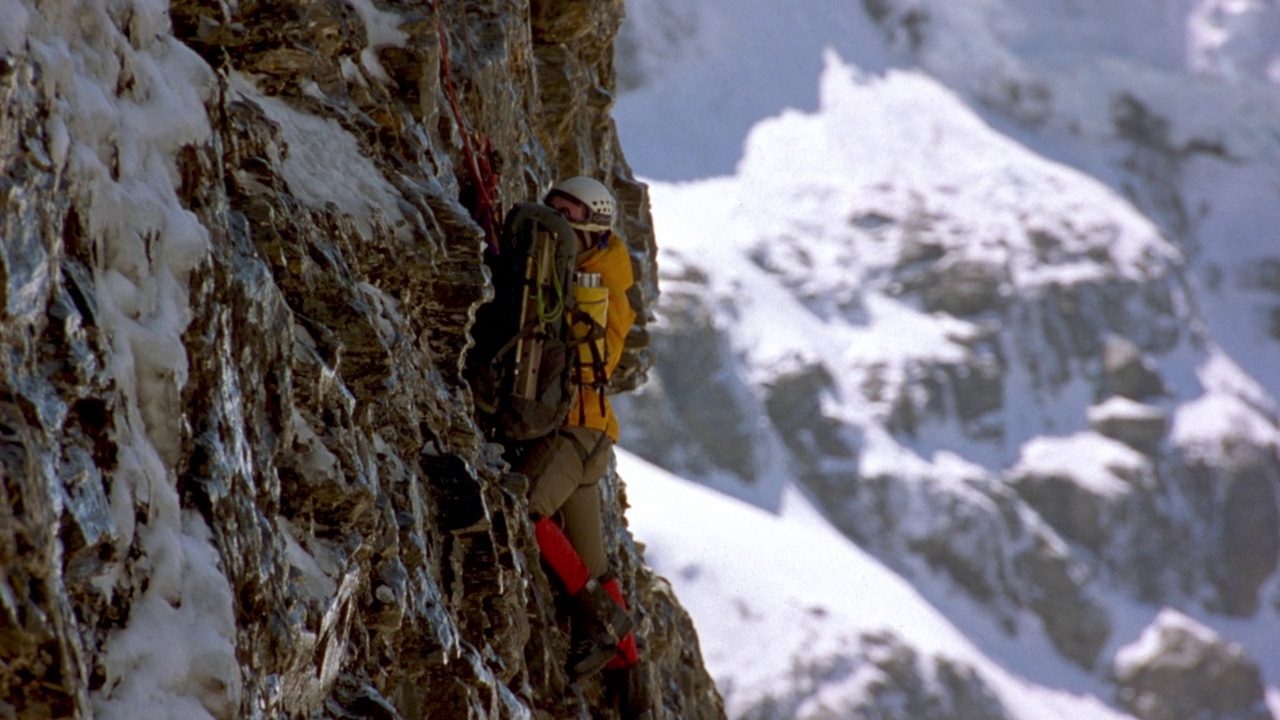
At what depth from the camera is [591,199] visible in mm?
10062

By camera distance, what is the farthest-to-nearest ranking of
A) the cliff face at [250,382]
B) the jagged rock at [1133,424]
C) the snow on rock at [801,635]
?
the jagged rock at [1133,424] → the snow on rock at [801,635] → the cliff face at [250,382]

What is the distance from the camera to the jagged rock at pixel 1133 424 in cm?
14225

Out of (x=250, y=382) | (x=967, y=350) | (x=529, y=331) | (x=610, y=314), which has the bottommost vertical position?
(x=250, y=382)

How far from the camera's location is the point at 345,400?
6.94 meters

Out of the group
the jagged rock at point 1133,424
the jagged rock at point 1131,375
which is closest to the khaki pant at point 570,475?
the jagged rock at point 1133,424

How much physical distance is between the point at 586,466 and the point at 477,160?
2.32 meters

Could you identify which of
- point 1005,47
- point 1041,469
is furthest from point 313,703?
point 1005,47

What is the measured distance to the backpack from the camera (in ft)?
31.3

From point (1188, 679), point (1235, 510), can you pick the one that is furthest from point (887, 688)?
point (1235, 510)

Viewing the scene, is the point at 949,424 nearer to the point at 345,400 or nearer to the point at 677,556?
the point at 677,556

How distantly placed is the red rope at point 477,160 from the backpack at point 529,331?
0.49 metres

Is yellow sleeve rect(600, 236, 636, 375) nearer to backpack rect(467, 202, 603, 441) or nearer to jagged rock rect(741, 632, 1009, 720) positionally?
backpack rect(467, 202, 603, 441)

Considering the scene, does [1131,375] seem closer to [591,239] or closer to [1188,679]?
[1188,679]

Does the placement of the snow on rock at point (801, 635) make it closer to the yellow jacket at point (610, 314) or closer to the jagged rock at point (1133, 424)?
the jagged rock at point (1133, 424)
